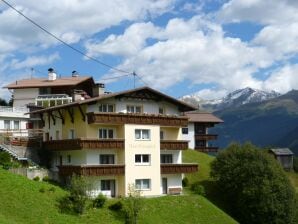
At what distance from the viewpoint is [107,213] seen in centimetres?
4569

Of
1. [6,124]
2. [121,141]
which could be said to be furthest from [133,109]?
[6,124]

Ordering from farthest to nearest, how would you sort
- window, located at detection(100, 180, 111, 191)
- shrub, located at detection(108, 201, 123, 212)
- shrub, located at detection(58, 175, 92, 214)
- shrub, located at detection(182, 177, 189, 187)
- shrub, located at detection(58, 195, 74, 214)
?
shrub, located at detection(182, 177, 189, 187) → window, located at detection(100, 180, 111, 191) → shrub, located at detection(108, 201, 123, 212) → shrub, located at detection(58, 175, 92, 214) → shrub, located at detection(58, 195, 74, 214)

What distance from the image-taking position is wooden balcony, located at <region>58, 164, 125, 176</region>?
49.6m

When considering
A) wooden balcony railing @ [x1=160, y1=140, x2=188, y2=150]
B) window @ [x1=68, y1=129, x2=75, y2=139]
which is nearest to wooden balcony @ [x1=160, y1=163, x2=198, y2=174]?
wooden balcony railing @ [x1=160, y1=140, x2=188, y2=150]

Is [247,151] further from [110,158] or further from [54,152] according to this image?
[54,152]

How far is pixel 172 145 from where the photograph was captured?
57125 mm

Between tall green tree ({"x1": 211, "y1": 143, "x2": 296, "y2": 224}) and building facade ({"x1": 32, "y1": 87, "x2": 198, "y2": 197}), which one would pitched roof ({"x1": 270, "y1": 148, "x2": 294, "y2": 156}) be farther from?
building facade ({"x1": 32, "y1": 87, "x2": 198, "y2": 197})

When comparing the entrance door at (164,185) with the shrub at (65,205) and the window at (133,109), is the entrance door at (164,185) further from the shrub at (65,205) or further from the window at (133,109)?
the shrub at (65,205)

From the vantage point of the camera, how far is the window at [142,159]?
53906 millimetres

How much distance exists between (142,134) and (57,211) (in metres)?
14.6

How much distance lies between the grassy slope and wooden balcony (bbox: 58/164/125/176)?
8.81ft

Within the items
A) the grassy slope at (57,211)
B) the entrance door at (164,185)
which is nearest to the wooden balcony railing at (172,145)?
the entrance door at (164,185)

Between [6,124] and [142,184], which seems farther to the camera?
[6,124]

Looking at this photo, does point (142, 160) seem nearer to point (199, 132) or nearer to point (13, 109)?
point (13, 109)
